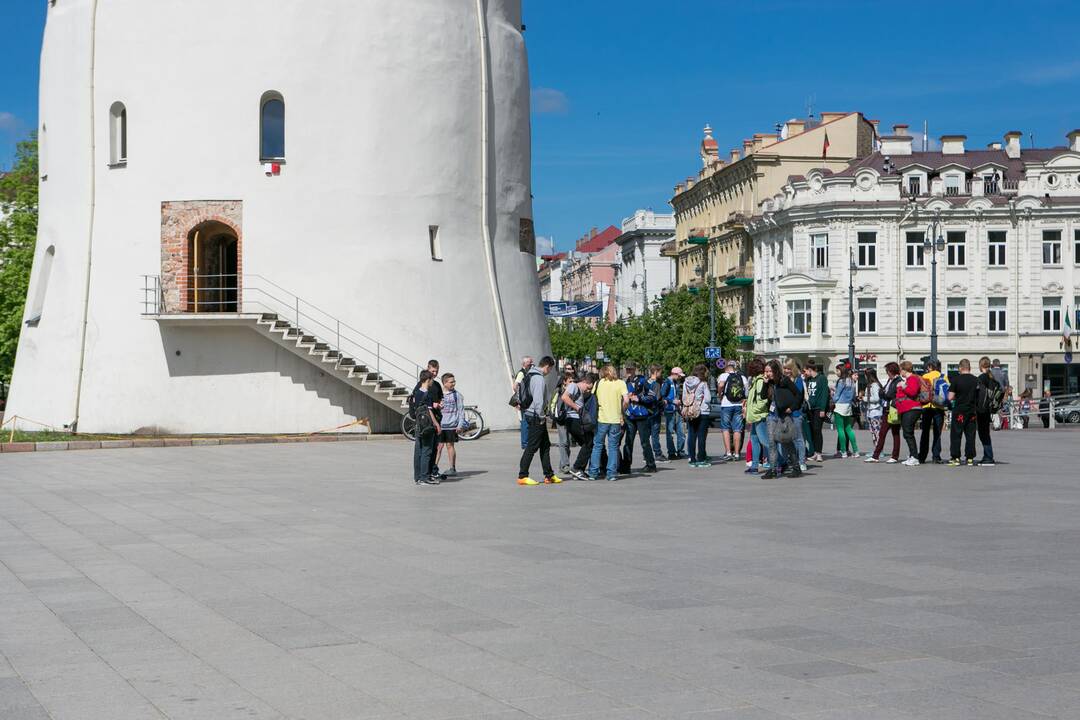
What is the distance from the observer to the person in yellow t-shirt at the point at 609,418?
66.1 feet

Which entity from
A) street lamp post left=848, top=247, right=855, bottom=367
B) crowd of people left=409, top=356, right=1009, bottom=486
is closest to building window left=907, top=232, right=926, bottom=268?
street lamp post left=848, top=247, right=855, bottom=367

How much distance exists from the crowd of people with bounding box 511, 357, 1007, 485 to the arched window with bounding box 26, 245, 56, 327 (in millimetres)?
18291

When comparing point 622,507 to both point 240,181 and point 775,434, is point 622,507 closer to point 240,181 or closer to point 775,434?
point 775,434

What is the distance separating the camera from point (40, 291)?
1511 inches

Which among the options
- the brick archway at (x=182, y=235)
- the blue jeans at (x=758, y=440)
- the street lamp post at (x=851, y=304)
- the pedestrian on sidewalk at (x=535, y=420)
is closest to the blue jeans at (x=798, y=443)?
the blue jeans at (x=758, y=440)

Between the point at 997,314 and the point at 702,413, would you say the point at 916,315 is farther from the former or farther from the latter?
the point at 702,413

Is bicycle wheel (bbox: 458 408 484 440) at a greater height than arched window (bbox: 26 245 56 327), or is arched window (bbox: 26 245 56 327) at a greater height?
arched window (bbox: 26 245 56 327)

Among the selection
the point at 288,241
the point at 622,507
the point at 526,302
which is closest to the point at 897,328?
the point at 526,302

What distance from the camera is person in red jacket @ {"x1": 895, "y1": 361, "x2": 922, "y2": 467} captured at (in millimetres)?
22047

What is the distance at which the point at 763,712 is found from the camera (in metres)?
6.51

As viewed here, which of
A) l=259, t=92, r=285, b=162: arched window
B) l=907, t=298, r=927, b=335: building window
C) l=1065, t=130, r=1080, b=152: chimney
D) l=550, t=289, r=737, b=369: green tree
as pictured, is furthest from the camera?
l=550, t=289, r=737, b=369: green tree

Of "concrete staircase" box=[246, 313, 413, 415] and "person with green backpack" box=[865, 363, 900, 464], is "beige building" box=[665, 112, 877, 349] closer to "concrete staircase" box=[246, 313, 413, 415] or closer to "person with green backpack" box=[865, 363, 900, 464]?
"concrete staircase" box=[246, 313, 413, 415]

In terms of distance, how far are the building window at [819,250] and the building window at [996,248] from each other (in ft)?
24.9

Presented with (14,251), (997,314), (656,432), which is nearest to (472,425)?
(656,432)
